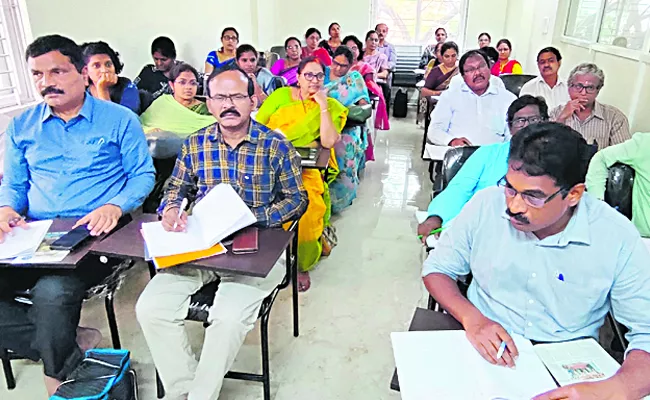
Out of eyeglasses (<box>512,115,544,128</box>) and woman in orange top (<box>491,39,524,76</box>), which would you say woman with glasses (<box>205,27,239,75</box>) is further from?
eyeglasses (<box>512,115,544,128</box>)

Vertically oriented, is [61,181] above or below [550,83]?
below

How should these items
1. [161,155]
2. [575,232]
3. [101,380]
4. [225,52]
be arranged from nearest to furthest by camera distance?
[575,232] < [101,380] < [161,155] < [225,52]

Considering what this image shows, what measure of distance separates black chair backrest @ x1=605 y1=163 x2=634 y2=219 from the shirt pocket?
154 centimetres

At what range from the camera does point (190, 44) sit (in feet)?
17.1

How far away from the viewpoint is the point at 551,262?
118 centimetres

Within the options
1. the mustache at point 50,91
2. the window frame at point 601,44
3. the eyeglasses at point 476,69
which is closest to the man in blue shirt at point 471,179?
the eyeglasses at point 476,69

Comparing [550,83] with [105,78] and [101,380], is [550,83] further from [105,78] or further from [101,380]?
[101,380]

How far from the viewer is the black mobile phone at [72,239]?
1.53m

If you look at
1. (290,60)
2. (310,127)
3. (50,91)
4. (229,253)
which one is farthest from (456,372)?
(290,60)

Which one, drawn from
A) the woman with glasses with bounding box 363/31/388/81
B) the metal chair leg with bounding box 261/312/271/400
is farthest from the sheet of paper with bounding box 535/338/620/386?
the woman with glasses with bounding box 363/31/388/81

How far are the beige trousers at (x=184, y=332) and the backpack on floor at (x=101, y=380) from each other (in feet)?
0.49

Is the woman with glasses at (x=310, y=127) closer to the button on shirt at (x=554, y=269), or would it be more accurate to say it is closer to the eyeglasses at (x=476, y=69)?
the eyeglasses at (x=476, y=69)

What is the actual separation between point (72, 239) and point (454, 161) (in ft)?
5.12

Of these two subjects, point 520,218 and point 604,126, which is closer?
point 520,218
